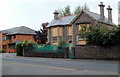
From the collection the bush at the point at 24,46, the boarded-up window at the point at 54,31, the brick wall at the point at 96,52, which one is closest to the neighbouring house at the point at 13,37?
the boarded-up window at the point at 54,31

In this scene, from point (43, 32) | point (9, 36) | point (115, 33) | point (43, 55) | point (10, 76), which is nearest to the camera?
point (10, 76)

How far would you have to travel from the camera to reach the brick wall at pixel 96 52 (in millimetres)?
23891

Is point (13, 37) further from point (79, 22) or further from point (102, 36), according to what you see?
point (102, 36)

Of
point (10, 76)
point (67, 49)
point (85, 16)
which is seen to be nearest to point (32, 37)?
point (85, 16)

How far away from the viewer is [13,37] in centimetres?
6238

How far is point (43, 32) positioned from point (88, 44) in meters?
31.5

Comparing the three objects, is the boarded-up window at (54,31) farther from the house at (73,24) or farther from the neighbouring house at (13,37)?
the neighbouring house at (13,37)

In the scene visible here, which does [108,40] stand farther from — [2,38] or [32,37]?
[2,38]

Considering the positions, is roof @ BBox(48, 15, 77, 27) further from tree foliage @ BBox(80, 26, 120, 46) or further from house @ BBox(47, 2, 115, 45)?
tree foliage @ BBox(80, 26, 120, 46)

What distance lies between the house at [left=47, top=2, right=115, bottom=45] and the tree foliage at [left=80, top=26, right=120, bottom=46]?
30.6 feet

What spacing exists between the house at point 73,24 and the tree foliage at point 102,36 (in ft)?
30.6

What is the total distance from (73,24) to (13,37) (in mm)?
30244

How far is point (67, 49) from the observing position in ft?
96.2

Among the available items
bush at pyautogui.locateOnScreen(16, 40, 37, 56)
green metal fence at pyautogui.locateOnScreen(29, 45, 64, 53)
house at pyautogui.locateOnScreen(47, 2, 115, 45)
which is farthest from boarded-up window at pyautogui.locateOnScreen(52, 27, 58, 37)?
green metal fence at pyautogui.locateOnScreen(29, 45, 64, 53)
